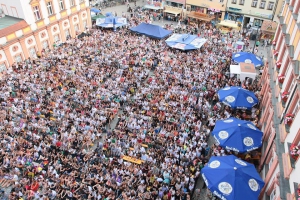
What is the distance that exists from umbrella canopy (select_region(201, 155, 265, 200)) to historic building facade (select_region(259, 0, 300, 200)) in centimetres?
98

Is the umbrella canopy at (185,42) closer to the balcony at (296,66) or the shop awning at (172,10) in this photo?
the shop awning at (172,10)

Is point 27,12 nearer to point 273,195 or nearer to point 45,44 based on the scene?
point 45,44

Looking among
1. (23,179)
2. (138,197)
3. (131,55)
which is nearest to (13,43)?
(131,55)

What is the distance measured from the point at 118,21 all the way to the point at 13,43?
14556 mm

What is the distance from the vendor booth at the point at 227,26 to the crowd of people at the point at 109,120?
7.55 m

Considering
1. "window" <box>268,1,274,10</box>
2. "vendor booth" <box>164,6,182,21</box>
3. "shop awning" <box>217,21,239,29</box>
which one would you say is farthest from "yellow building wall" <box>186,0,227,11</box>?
Answer: "window" <box>268,1,274,10</box>

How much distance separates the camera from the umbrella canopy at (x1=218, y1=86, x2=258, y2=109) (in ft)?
63.4

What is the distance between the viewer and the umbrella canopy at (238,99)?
63.4 ft

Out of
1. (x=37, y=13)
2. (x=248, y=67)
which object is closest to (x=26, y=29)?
(x=37, y=13)

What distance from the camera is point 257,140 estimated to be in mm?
15961

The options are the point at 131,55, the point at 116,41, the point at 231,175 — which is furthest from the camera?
the point at 116,41

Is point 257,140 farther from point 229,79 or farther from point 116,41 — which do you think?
point 116,41

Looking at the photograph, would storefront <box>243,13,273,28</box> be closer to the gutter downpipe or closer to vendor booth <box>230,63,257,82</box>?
vendor booth <box>230,63,257,82</box>

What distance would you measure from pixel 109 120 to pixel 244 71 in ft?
42.7
